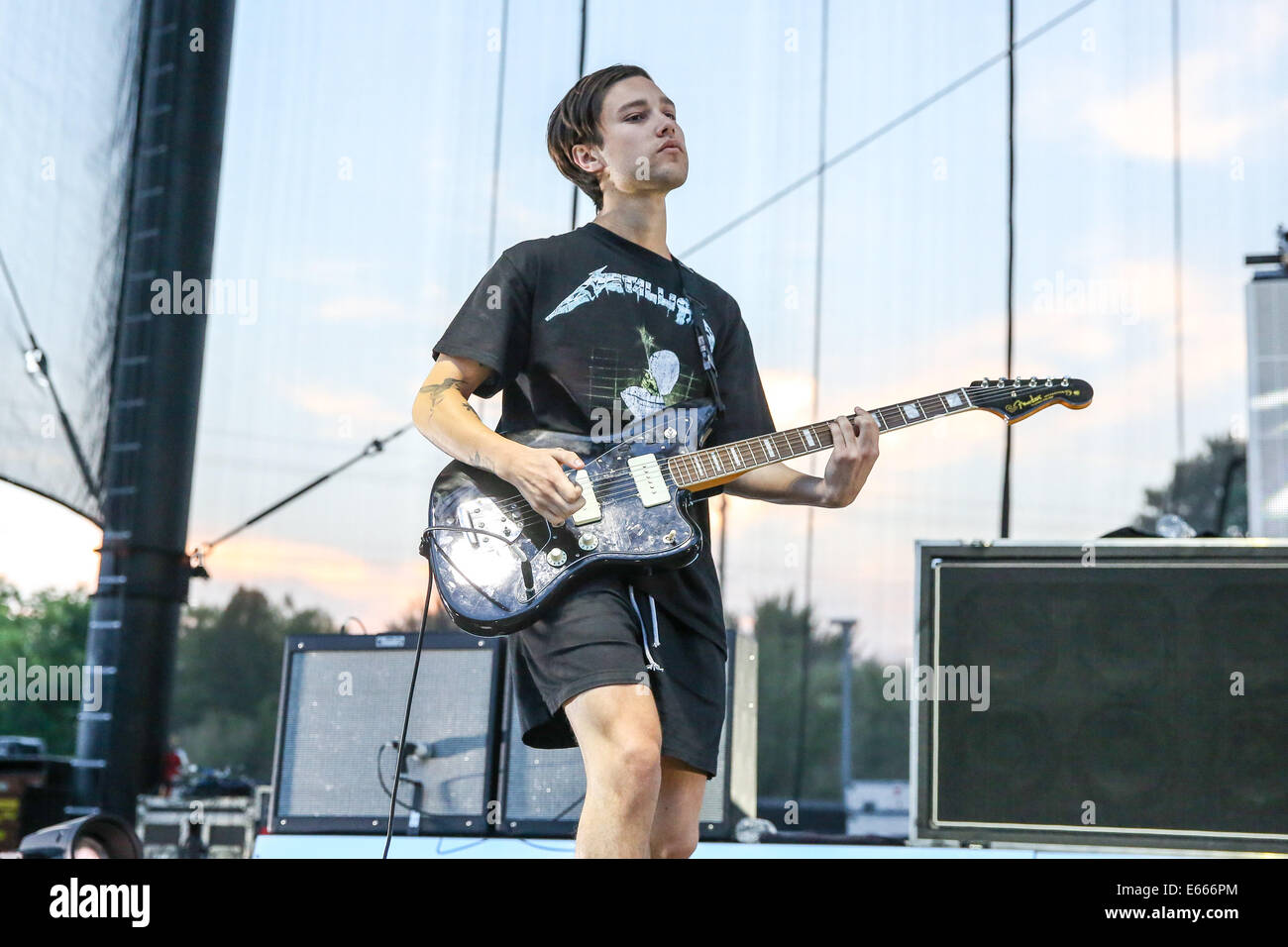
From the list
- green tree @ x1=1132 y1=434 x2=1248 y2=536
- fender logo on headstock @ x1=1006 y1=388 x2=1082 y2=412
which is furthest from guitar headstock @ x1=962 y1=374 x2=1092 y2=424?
green tree @ x1=1132 y1=434 x2=1248 y2=536

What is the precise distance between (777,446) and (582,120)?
0.65 meters

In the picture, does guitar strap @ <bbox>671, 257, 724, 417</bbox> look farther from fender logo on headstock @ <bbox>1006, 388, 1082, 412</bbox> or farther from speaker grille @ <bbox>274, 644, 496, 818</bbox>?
speaker grille @ <bbox>274, 644, 496, 818</bbox>

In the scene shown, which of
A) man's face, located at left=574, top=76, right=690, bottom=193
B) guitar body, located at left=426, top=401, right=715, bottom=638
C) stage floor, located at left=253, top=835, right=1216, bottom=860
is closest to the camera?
guitar body, located at left=426, top=401, right=715, bottom=638

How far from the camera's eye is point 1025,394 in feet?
7.40

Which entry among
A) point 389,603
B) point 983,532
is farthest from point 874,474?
point 389,603

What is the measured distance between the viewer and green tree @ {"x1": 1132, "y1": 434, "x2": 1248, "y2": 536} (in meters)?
5.65

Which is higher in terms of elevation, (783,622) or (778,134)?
(778,134)

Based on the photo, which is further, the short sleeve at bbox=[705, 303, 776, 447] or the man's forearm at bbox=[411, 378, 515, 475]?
the short sleeve at bbox=[705, 303, 776, 447]

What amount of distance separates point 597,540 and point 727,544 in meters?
3.73

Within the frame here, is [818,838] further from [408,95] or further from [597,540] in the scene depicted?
[408,95]

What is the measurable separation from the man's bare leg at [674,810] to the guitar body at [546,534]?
12.6 inches

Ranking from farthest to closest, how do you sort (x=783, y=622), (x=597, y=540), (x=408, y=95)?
(x=783, y=622), (x=408, y=95), (x=597, y=540)

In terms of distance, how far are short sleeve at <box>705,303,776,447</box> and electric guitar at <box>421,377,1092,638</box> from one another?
0.42ft

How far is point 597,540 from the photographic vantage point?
1.74 m
